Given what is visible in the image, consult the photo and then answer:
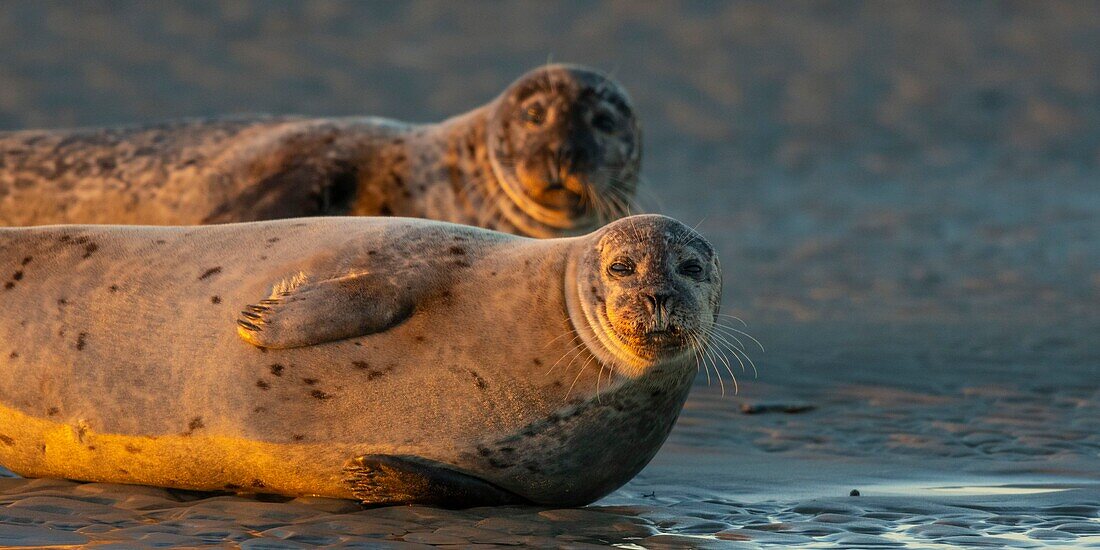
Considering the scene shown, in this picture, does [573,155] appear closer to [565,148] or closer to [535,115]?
[565,148]

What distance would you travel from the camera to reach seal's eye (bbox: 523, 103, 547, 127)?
26.4 ft

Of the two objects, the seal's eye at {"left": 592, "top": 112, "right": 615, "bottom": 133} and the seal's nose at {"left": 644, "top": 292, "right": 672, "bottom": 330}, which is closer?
the seal's nose at {"left": 644, "top": 292, "right": 672, "bottom": 330}

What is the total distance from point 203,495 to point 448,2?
43.7ft

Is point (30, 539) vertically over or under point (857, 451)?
under

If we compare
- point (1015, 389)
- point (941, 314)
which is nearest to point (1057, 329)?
point (941, 314)

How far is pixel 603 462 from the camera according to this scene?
5242 millimetres

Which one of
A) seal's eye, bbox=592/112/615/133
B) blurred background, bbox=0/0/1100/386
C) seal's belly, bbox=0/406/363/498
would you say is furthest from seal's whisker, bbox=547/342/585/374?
blurred background, bbox=0/0/1100/386

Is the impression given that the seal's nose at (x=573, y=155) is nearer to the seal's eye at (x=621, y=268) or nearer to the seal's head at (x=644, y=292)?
the seal's head at (x=644, y=292)

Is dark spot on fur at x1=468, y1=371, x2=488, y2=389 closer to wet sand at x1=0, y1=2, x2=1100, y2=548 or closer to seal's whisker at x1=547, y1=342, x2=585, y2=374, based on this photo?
seal's whisker at x1=547, y1=342, x2=585, y2=374

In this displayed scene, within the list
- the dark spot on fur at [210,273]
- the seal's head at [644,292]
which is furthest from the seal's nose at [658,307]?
the dark spot on fur at [210,273]

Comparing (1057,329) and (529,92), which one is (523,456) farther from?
(1057,329)

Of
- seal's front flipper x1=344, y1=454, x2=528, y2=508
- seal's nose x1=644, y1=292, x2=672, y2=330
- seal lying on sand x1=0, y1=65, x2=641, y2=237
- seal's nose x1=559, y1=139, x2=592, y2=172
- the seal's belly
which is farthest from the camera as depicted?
seal lying on sand x1=0, y1=65, x2=641, y2=237

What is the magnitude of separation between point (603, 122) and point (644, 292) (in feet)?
10.3

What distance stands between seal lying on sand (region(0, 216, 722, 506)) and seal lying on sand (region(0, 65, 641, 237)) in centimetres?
256
